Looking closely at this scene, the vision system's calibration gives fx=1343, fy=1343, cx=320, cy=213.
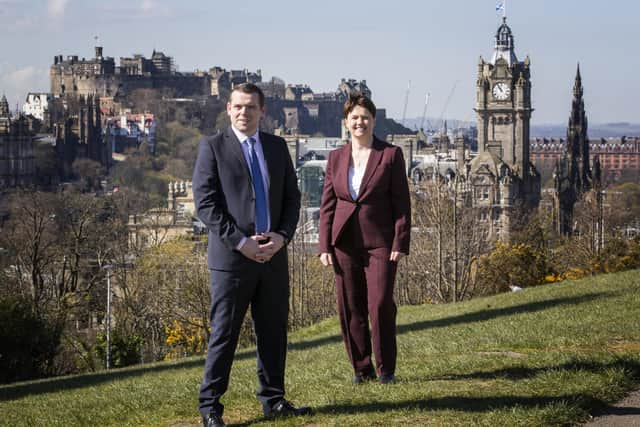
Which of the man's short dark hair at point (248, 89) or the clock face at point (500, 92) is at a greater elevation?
the clock face at point (500, 92)

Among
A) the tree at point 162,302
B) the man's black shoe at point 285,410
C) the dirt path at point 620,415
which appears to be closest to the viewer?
the dirt path at point 620,415

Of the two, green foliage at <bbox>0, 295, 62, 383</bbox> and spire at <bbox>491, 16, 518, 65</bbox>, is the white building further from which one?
green foliage at <bbox>0, 295, 62, 383</bbox>

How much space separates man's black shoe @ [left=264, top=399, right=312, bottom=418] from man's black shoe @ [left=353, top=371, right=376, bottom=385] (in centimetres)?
103

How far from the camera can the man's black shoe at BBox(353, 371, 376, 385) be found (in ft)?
28.9

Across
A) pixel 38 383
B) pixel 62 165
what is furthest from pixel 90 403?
pixel 62 165

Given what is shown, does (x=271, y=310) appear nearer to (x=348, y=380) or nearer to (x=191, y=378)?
(x=348, y=380)

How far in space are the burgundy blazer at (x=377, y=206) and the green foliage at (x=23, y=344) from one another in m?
10.6

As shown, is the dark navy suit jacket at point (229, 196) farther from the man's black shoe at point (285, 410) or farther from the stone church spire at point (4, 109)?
the stone church spire at point (4, 109)

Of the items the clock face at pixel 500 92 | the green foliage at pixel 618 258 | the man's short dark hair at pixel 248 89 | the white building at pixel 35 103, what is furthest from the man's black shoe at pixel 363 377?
the white building at pixel 35 103

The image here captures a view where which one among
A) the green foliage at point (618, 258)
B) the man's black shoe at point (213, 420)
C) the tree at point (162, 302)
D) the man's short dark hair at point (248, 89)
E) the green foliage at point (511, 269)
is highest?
the man's short dark hair at point (248, 89)

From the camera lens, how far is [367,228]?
28.3 ft

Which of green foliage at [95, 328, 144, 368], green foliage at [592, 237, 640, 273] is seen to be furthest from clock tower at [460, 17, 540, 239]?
green foliage at [95, 328, 144, 368]

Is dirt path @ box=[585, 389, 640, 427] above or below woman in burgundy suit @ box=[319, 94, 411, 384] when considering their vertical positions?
below

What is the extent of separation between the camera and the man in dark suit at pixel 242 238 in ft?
25.0
